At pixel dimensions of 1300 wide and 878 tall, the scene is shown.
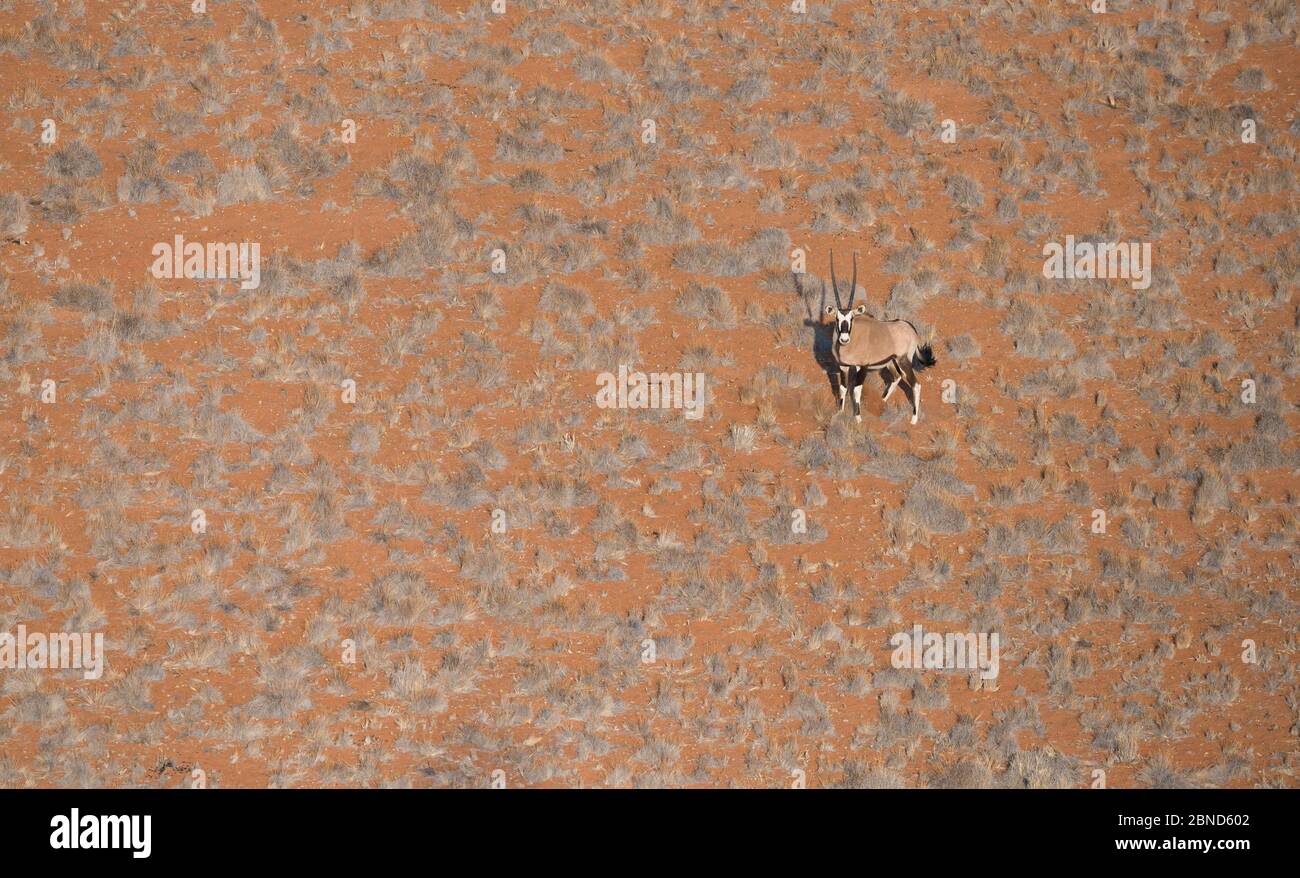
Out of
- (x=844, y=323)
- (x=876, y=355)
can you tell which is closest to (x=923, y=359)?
(x=876, y=355)

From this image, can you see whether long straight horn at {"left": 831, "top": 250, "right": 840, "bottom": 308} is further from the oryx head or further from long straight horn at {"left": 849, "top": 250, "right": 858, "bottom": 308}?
long straight horn at {"left": 849, "top": 250, "right": 858, "bottom": 308}

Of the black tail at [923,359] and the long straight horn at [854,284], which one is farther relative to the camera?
the long straight horn at [854,284]

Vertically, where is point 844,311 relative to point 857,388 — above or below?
above

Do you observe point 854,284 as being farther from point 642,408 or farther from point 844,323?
point 642,408

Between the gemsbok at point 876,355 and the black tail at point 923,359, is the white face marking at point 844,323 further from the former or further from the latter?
the black tail at point 923,359

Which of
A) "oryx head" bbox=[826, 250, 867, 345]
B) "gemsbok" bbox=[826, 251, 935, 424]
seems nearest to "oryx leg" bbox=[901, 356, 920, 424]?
"gemsbok" bbox=[826, 251, 935, 424]

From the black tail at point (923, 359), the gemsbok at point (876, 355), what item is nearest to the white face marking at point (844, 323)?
the gemsbok at point (876, 355)
